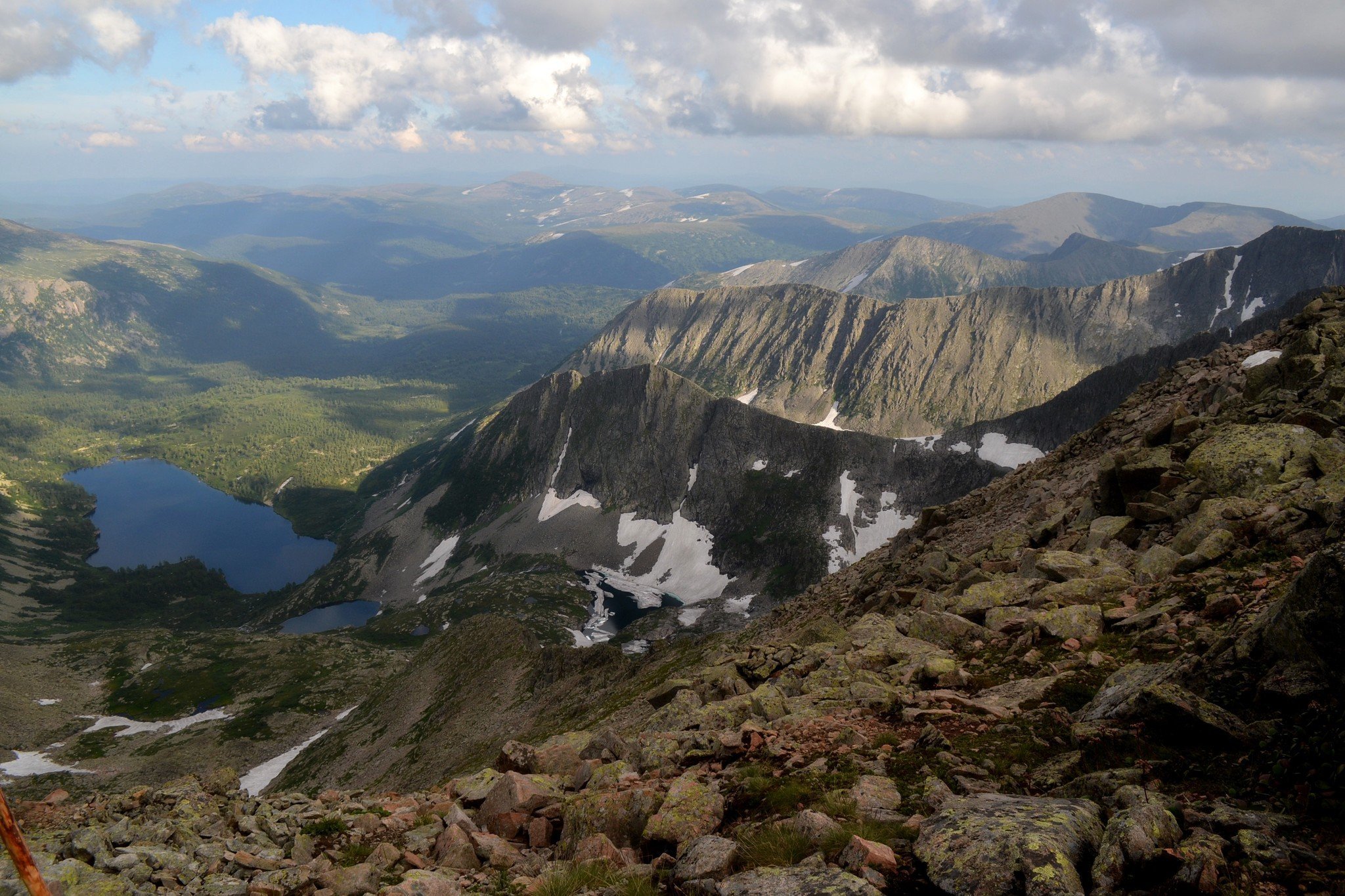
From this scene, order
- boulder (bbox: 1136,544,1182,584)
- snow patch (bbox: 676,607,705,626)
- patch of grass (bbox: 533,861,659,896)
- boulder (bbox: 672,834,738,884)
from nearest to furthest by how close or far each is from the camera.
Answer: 1. boulder (bbox: 672,834,738,884)
2. patch of grass (bbox: 533,861,659,896)
3. boulder (bbox: 1136,544,1182,584)
4. snow patch (bbox: 676,607,705,626)

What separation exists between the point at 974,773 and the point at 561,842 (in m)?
8.40

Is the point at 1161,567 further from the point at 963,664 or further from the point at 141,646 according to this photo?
the point at 141,646

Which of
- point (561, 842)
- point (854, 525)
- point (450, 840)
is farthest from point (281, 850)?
point (854, 525)

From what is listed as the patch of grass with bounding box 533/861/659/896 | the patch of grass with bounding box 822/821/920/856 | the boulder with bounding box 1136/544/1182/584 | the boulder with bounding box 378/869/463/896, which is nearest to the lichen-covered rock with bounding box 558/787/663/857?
the patch of grass with bounding box 533/861/659/896

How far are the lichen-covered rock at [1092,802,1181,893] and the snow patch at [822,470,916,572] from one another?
473ft

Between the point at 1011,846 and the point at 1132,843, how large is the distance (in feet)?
4.37

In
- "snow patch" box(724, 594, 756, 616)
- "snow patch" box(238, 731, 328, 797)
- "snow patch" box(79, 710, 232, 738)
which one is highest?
"snow patch" box(724, 594, 756, 616)

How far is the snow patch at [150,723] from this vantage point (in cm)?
11438

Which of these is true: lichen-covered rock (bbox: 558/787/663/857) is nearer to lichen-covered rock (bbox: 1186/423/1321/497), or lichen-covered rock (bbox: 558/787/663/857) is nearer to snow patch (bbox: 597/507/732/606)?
lichen-covered rock (bbox: 1186/423/1321/497)

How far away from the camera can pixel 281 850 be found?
1603 cm

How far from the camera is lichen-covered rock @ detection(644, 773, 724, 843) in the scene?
12938 millimetres

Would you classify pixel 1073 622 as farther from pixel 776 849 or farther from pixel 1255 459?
pixel 776 849

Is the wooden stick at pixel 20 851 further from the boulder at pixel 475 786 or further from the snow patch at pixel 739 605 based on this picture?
the snow patch at pixel 739 605

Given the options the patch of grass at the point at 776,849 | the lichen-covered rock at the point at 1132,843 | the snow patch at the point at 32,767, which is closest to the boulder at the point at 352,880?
the patch of grass at the point at 776,849
